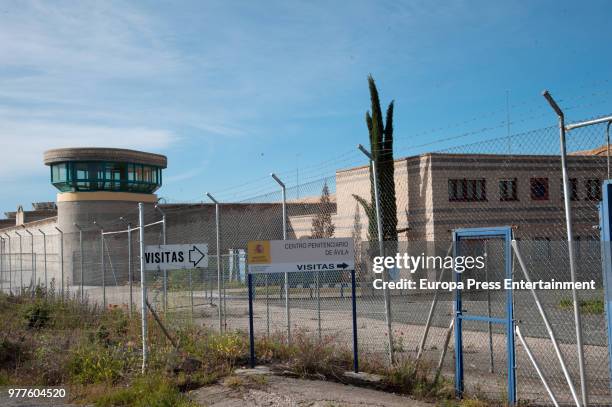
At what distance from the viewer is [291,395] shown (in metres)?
7.56

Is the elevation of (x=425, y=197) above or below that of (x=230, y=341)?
above

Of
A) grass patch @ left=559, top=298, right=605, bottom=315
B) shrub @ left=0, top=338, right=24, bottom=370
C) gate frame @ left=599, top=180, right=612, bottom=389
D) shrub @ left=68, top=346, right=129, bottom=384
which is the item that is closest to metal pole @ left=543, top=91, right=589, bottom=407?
gate frame @ left=599, top=180, right=612, bottom=389

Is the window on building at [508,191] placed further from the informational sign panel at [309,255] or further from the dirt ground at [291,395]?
the dirt ground at [291,395]

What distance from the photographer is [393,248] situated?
51.0 ft

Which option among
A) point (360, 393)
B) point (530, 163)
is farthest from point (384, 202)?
point (360, 393)

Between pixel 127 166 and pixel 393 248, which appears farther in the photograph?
pixel 127 166

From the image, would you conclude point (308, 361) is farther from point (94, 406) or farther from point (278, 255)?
point (94, 406)

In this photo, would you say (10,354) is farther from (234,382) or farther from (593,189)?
(593,189)

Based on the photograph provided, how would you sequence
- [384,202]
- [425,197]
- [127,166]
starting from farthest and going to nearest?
1. [127,166]
2. [425,197]
3. [384,202]

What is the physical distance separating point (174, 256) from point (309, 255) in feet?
7.35

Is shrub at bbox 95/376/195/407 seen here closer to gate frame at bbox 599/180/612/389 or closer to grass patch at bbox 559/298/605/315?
gate frame at bbox 599/180/612/389

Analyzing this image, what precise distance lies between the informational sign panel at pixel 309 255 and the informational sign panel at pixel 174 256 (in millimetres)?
1372

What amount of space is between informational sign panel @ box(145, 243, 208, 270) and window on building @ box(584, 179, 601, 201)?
6.09m

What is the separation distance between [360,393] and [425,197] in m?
20.8
